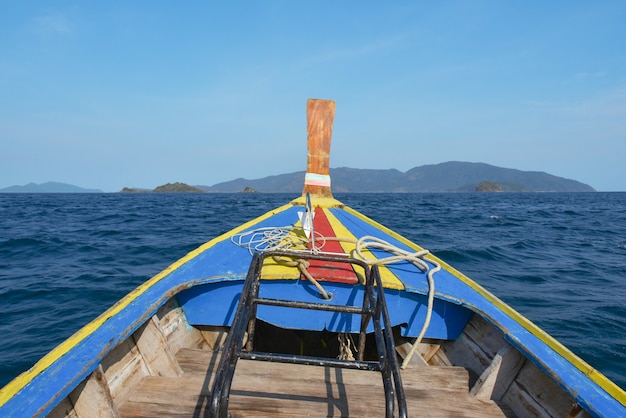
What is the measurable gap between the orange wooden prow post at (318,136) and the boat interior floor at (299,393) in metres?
6.42

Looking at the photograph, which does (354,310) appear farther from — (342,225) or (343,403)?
(342,225)

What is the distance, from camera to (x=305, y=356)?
161 cm

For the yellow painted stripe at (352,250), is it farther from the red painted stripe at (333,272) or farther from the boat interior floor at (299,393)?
the boat interior floor at (299,393)

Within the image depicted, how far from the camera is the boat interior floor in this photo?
2049mm

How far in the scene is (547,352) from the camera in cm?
221

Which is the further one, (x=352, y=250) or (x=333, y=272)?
(x=352, y=250)

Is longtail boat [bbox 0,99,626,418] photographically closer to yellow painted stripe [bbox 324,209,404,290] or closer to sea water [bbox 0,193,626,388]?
yellow painted stripe [bbox 324,209,404,290]

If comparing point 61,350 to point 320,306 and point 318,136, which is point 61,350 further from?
point 318,136

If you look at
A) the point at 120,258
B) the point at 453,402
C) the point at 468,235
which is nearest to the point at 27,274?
the point at 120,258

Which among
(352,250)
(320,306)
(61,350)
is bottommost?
(61,350)

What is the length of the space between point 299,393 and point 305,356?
0.79 metres

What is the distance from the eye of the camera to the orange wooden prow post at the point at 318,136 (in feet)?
28.0

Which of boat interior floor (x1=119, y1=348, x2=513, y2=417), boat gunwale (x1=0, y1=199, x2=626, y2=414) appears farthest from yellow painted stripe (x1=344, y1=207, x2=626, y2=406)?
boat interior floor (x1=119, y1=348, x2=513, y2=417)

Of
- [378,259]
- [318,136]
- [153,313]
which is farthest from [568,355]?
[318,136]
